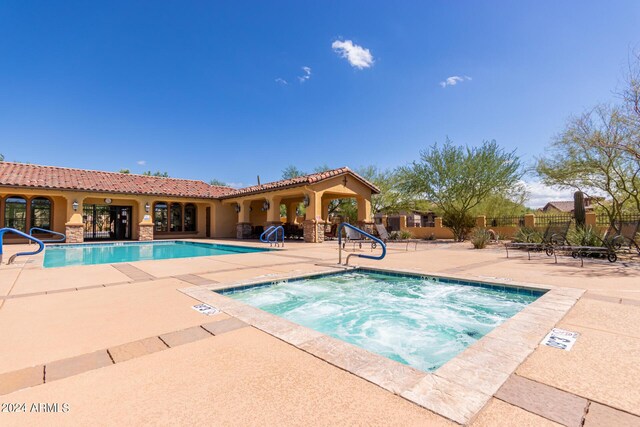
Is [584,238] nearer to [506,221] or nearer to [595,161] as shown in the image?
[595,161]

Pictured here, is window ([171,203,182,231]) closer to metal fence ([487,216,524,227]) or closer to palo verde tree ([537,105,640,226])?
metal fence ([487,216,524,227])

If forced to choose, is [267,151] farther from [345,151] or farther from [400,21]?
[400,21]

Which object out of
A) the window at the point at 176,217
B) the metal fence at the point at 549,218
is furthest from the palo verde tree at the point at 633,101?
the window at the point at 176,217

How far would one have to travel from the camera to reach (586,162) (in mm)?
13852

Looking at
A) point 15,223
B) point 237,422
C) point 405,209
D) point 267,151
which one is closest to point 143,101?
point 15,223

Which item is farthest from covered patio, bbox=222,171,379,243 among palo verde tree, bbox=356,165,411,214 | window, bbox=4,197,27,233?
window, bbox=4,197,27,233

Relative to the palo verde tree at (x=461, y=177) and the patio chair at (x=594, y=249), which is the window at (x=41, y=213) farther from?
the patio chair at (x=594, y=249)

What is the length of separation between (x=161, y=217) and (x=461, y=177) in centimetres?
2139

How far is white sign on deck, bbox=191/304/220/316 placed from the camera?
3975 millimetres

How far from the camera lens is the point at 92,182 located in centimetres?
1917

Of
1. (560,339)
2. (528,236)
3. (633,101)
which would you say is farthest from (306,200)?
(560,339)

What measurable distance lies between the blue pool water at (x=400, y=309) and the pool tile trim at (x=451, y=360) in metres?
0.75

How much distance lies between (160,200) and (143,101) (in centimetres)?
706

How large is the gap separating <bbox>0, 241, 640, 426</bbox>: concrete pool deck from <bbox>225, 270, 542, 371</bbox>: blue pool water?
1.09 meters
